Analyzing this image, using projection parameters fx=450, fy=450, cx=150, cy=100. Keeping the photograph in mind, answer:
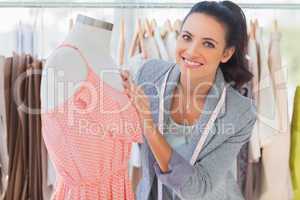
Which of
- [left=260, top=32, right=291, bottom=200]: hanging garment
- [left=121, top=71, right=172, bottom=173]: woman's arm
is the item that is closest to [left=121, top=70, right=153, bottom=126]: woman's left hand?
[left=121, top=71, right=172, bottom=173]: woman's arm

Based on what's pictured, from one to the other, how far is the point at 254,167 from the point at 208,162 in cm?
25

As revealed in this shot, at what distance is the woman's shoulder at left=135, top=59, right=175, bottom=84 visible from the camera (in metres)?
1.33

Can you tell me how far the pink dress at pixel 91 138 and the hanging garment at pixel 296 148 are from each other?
623 mm

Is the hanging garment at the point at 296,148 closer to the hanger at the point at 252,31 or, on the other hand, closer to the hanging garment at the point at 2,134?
the hanger at the point at 252,31

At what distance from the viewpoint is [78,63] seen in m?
0.98

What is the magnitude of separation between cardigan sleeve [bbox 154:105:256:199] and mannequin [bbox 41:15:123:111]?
0.32 metres

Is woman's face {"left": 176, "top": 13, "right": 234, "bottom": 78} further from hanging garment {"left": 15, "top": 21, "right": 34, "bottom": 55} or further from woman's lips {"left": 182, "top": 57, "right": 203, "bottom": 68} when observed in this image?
hanging garment {"left": 15, "top": 21, "right": 34, "bottom": 55}

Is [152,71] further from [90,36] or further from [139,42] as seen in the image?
[90,36]

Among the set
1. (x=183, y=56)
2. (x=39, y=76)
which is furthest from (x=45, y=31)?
(x=183, y=56)

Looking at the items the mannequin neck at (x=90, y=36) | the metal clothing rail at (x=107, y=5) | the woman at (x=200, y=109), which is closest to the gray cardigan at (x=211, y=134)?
the woman at (x=200, y=109)

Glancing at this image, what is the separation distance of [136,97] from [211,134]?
31 cm

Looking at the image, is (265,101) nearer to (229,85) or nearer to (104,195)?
(229,85)

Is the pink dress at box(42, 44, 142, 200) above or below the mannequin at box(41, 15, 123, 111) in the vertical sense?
below

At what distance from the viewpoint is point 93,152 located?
101 centimetres
